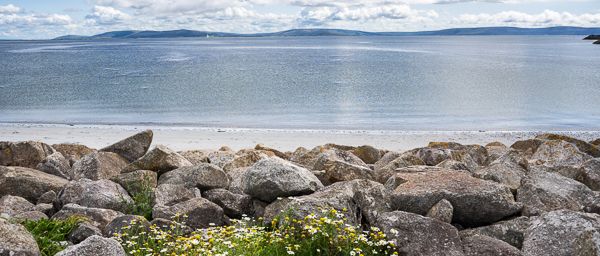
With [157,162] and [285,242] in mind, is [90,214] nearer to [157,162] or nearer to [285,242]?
[157,162]

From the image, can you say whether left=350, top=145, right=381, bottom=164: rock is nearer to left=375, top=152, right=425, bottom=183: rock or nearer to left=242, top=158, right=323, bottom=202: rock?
left=375, top=152, right=425, bottom=183: rock

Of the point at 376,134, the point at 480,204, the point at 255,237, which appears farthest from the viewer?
the point at 376,134

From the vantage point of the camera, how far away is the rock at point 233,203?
7.95 m

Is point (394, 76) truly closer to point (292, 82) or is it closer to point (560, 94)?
point (292, 82)

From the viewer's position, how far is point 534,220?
21.5 ft

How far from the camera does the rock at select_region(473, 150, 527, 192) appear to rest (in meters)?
8.54

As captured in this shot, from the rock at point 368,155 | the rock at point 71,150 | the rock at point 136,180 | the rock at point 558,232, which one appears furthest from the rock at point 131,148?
the rock at point 558,232

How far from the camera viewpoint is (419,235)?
6.13m

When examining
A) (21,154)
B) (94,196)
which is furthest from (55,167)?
(94,196)

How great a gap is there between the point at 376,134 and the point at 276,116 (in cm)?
842

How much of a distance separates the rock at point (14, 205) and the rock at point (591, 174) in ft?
25.9

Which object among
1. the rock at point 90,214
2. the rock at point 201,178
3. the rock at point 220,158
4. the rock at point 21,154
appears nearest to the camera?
the rock at point 90,214

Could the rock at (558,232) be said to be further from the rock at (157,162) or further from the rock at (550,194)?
the rock at (157,162)

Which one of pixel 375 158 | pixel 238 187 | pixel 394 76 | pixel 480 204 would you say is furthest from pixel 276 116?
pixel 394 76
